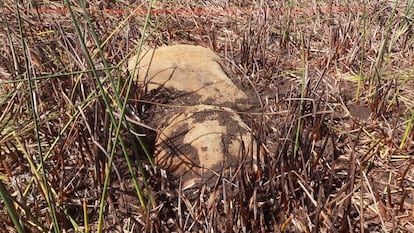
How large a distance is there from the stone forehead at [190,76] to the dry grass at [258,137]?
103 millimetres

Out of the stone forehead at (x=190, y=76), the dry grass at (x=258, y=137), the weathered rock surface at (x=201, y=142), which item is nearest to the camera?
the dry grass at (x=258, y=137)

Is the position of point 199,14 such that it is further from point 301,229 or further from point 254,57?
point 301,229

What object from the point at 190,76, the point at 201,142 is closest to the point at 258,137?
the point at 201,142

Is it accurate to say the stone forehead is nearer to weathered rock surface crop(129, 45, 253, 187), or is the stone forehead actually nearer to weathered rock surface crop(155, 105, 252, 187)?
weathered rock surface crop(129, 45, 253, 187)

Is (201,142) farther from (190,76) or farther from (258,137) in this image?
(190,76)

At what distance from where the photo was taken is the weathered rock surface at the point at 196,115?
1529mm

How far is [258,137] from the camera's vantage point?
58.1 inches

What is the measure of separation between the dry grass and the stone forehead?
0.10m

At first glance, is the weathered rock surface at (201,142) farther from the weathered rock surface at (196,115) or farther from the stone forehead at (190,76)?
the stone forehead at (190,76)

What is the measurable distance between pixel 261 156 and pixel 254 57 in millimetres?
872

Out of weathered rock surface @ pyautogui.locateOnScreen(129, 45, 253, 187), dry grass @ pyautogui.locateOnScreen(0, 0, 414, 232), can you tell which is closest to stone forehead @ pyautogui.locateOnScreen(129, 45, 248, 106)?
weathered rock surface @ pyautogui.locateOnScreen(129, 45, 253, 187)

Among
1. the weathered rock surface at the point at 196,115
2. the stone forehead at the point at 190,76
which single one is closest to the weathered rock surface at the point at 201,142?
the weathered rock surface at the point at 196,115

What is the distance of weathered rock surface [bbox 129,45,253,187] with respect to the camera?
5.02ft

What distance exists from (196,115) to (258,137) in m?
0.29
